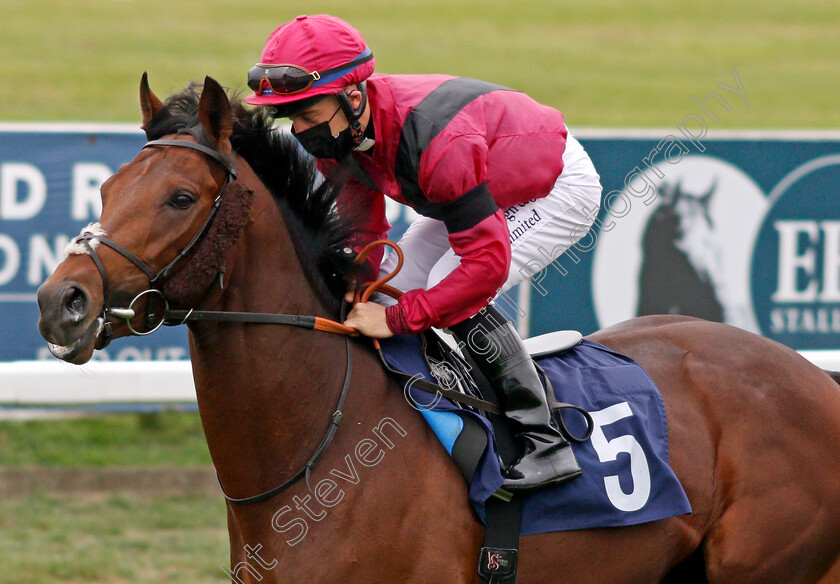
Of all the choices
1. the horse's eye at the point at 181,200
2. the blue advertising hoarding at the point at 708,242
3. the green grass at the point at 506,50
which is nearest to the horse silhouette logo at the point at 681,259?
the blue advertising hoarding at the point at 708,242

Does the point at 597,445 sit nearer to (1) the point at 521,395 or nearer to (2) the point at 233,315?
(1) the point at 521,395

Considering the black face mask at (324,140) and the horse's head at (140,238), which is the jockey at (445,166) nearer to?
the black face mask at (324,140)

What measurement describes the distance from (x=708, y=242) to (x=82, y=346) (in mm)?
4749

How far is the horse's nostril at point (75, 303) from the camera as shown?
2187mm

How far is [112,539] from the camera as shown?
4719 mm

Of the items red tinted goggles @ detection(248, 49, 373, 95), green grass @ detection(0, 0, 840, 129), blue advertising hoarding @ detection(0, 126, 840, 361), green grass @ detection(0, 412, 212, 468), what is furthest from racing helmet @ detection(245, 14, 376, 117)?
green grass @ detection(0, 0, 840, 129)

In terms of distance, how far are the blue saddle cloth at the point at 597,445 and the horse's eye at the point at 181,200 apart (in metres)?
0.71

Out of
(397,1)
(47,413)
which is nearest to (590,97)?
(397,1)

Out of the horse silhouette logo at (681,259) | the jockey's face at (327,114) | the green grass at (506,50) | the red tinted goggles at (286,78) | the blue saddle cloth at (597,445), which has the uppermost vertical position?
the red tinted goggles at (286,78)

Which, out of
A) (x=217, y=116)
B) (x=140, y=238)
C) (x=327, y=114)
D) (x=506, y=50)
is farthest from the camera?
(x=506, y=50)

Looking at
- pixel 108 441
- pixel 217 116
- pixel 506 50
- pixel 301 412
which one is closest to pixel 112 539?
pixel 108 441

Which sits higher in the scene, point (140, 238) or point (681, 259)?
point (140, 238)

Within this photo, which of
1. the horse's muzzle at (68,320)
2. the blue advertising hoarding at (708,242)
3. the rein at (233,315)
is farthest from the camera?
the blue advertising hoarding at (708,242)

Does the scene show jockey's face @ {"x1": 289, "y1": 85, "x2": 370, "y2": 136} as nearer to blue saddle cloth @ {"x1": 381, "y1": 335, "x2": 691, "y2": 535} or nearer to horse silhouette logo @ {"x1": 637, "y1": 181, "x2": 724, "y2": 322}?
blue saddle cloth @ {"x1": 381, "y1": 335, "x2": 691, "y2": 535}
